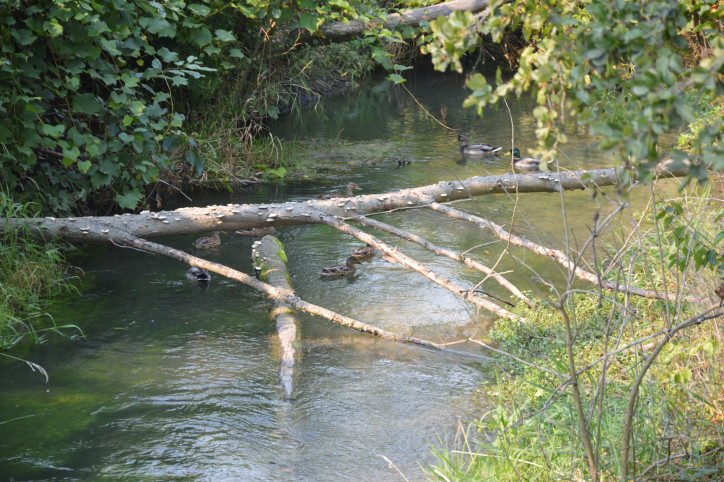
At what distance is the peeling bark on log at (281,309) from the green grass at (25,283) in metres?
1.77

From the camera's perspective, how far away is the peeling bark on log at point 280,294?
5.41m

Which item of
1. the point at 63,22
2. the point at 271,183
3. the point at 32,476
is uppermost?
the point at 63,22

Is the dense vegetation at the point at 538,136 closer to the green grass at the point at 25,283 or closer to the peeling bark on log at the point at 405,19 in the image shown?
the green grass at the point at 25,283

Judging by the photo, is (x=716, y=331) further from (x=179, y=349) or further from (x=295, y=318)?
(x=179, y=349)

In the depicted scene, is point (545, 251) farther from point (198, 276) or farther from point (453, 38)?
point (198, 276)

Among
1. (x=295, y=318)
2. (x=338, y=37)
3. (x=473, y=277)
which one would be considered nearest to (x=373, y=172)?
(x=338, y=37)

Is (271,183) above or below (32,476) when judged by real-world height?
above

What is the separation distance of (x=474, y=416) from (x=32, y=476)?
2798 millimetres

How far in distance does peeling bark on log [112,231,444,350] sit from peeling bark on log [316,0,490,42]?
14.8 feet

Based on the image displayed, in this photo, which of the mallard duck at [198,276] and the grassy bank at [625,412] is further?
the mallard duck at [198,276]

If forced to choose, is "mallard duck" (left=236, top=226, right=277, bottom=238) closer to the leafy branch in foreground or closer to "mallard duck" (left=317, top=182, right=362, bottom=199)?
"mallard duck" (left=317, top=182, right=362, bottom=199)

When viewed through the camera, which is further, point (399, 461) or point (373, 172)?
point (373, 172)

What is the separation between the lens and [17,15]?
620 cm

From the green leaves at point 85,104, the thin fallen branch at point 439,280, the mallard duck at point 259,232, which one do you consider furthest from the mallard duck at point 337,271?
the green leaves at point 85,104
